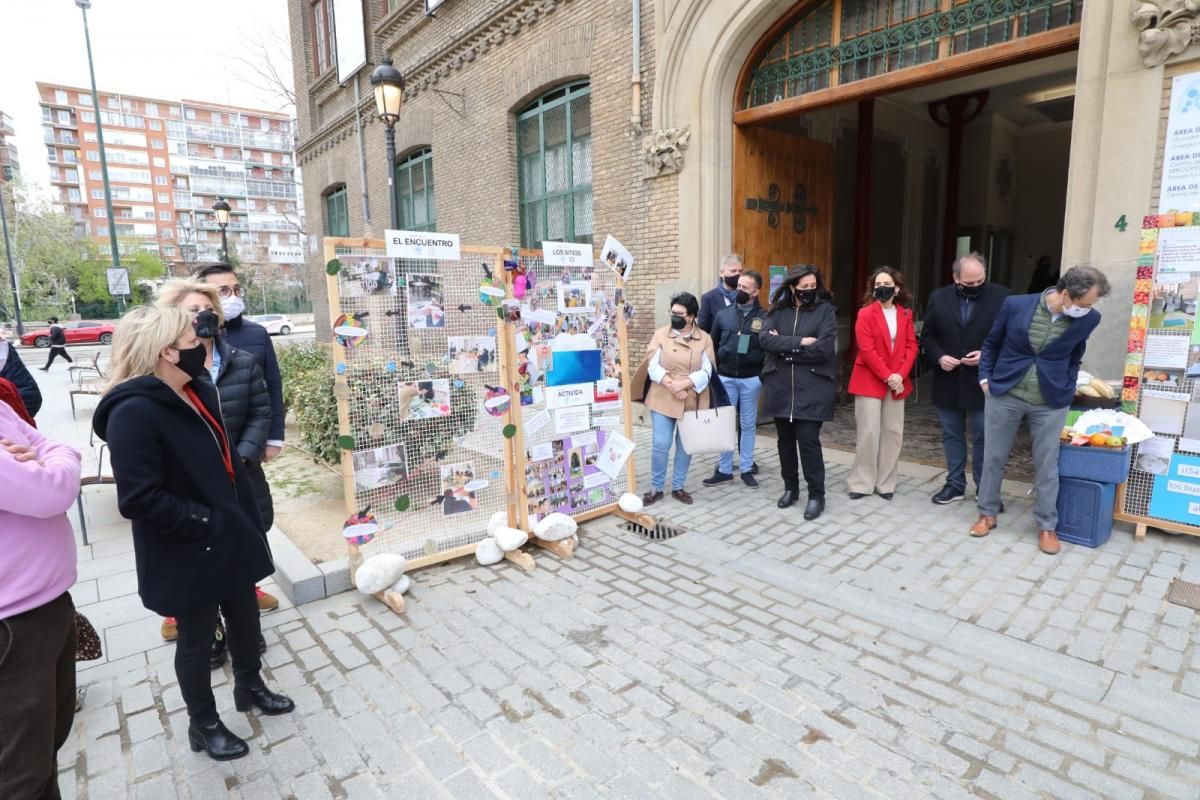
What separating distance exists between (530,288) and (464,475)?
1324 mm

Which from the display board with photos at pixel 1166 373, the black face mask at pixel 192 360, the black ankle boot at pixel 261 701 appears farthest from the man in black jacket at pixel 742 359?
the black face mask at pixel 192 360

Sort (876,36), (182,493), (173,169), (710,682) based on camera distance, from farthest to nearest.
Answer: (173,169) < (876,36) < (710,682) < (182,493)

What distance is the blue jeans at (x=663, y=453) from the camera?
5.46 m

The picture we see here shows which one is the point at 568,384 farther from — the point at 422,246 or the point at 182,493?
the point at 182,493

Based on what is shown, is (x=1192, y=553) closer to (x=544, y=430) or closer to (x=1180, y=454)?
(x=1180, y=454)

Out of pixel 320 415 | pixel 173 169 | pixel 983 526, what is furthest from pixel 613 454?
pixel 173 169

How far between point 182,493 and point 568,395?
2679mm

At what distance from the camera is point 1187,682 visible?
292cm

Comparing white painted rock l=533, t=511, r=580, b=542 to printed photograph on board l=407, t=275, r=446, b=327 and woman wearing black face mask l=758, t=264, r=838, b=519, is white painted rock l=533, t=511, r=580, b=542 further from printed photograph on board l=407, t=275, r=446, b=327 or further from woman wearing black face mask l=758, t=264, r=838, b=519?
woman wearing black face mask l=758, t=264, r=838, b=519

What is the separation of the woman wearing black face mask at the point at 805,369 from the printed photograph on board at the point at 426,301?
2581mm

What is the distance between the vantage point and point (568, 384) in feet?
15.4

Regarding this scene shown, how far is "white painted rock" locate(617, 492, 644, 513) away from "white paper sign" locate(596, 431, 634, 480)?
20 cm

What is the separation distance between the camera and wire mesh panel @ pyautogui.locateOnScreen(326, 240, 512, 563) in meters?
3.69

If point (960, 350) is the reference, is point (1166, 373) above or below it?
below
